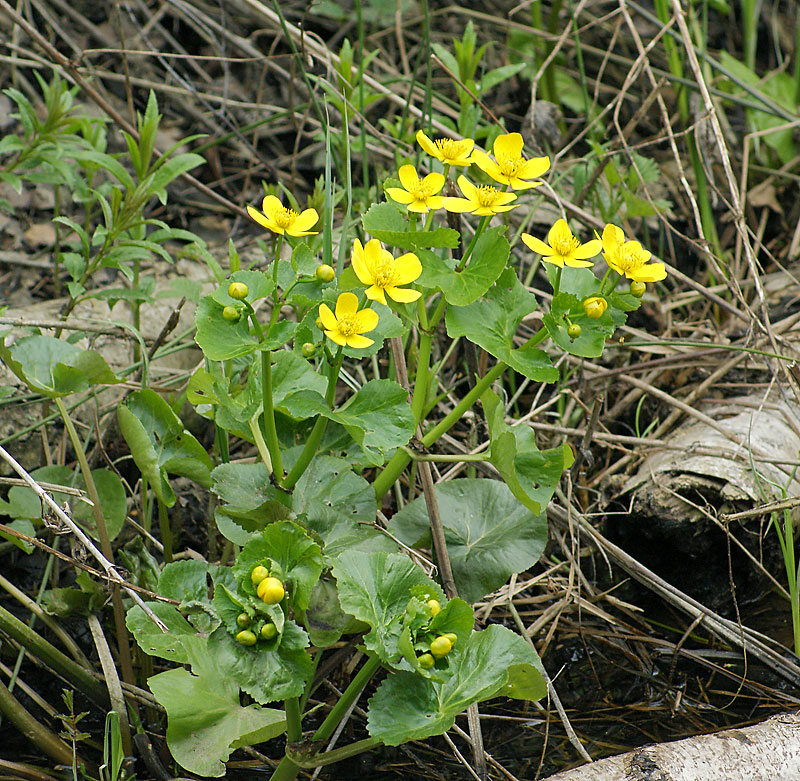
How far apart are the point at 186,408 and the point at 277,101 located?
71.3 inches

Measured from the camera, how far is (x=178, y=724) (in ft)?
3.95

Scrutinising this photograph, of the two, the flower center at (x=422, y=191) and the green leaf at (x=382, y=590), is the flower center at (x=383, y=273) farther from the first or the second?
the green leaf at (x=382, y=590)

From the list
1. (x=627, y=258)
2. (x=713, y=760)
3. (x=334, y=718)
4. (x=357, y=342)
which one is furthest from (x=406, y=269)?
(x=713, y=760)

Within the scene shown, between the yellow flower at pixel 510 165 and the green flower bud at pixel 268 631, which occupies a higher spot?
the yellow flower at pixel 510 165

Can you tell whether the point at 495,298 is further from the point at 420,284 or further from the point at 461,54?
the point at 461,54

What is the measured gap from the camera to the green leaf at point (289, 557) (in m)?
1.13

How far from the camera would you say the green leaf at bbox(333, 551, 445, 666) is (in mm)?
1124

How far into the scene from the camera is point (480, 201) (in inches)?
50.1

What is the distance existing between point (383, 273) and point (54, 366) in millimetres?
661

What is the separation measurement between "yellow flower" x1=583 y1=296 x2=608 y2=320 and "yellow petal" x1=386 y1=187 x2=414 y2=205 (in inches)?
12.4

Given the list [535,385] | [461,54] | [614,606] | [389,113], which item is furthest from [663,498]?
[389,113]

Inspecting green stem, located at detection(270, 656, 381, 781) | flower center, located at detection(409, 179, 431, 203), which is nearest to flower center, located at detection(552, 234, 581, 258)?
flower center, located at detection(409, 179, 431, 203)

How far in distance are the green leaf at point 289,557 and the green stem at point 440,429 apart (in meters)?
0.35

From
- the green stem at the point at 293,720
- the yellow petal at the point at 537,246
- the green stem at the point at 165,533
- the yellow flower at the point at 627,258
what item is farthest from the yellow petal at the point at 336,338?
the green stem at the point at 165,533
